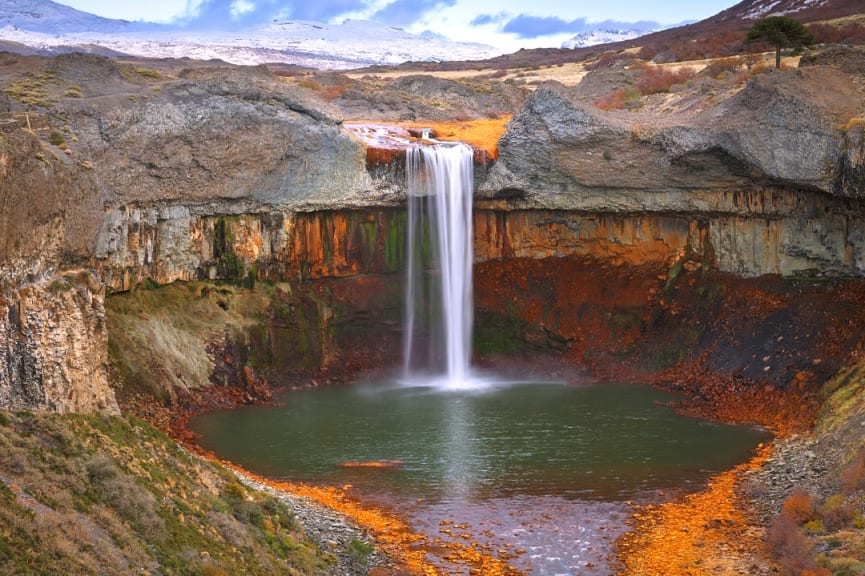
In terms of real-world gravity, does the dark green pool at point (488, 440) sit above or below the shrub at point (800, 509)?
above

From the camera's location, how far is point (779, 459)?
107 feet

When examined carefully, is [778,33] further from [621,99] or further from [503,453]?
[503,453]

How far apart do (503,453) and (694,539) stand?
8724 mm

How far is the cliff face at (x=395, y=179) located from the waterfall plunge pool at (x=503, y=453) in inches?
264

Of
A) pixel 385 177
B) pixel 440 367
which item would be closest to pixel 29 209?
pixel 385 177

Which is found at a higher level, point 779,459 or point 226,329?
point 226,329

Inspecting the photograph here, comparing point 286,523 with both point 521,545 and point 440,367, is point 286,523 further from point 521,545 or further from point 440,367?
point 440,367

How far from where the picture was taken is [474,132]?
5009 cm

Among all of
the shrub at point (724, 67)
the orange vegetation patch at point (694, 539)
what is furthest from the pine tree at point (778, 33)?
the orange vegetation patch at point (694, 539)

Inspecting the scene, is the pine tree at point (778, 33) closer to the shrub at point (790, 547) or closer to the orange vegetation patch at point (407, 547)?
the shrub at point (790, 547)

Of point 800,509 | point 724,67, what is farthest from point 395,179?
point 800,509

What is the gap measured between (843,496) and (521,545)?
7.90 meters

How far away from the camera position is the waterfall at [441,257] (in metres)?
46.4

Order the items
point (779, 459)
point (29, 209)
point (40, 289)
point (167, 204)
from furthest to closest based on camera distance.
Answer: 1. point (167, 204)
2. point (779, 459)
3. point (29, 209)
4. point (40, 289)
